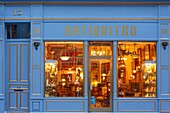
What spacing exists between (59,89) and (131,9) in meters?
4.61

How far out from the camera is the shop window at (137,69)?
17.3 m

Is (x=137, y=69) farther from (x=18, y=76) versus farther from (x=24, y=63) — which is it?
(x=18, y=76)

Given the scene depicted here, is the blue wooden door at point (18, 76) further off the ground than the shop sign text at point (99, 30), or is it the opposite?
the shop sign text at point (99, 30)

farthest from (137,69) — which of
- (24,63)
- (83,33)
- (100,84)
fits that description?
(24,63)

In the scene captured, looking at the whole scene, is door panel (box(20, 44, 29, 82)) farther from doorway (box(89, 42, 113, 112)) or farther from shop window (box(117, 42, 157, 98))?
shop window (box(117, 42, 157, 98))

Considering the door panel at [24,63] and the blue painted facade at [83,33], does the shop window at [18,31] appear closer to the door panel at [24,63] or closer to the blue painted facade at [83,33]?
the blue painted facade at [83,33]

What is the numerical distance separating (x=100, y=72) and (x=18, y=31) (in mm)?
4002

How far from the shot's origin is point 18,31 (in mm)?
17656

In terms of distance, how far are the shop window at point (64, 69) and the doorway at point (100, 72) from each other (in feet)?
1.58

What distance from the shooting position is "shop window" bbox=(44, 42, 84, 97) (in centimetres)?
1733

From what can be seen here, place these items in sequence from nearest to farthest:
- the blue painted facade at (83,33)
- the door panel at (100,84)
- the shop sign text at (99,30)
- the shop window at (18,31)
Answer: the blue painted facade at (83,33) < the shop sign text at (99,30) < the door panel at (100,84) < the shop window at (18,31)

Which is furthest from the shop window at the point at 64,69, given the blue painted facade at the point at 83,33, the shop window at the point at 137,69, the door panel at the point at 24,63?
the shop window at the point at 137,69

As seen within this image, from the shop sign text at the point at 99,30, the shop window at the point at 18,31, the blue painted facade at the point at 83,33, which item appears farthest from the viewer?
the shop window at the point at 18,31

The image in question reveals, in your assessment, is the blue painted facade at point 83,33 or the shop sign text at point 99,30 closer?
the blue painted facade at point 83,33
